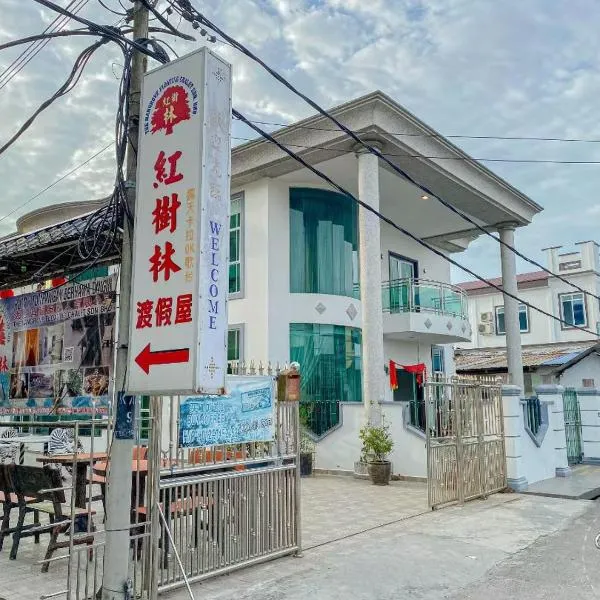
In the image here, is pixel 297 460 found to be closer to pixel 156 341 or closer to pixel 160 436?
pixel 160 436

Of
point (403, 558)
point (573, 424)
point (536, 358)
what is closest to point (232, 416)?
point (403, 558)

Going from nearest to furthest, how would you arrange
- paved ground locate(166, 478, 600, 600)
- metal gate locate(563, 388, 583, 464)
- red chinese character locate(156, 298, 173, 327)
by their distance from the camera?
red chinese character locate(156, 298, 173, 327)
paved ground locate(166, 478, 600, 600)
metal gate locate(563, 388, 583, 464)

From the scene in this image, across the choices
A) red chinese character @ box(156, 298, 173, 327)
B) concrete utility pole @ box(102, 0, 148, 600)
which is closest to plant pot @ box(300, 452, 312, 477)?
concrete utility pole @ box(102, 0, 148, 600)

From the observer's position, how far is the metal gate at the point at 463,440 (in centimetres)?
902

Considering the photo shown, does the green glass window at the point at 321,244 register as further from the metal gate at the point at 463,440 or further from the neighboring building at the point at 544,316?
the neighboring building at the point at 544,316

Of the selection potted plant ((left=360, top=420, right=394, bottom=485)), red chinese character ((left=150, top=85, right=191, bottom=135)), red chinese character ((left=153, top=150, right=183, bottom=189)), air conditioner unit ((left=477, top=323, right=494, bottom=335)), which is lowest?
potted plant ((left=360, top=420, right=394, bottom=485))

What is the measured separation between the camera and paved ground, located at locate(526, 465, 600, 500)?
9977 millimetres

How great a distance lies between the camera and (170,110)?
4477 mm

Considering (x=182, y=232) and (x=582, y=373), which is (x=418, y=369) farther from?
(x=182, y=232)

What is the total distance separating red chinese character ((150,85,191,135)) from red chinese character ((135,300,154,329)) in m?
1.28

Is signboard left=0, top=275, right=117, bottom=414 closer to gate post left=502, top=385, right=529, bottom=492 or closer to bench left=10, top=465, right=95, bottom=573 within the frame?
bench left=10, top=465, right=95, bottom=573

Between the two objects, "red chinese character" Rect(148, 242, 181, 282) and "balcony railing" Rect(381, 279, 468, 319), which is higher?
"balcony railing" Rect(381, 279, 468, 319)

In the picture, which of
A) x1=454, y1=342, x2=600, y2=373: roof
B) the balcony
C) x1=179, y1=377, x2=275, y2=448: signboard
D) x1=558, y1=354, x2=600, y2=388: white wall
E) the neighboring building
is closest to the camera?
x1=179, y1=377, x2=275, y2=448: signboard

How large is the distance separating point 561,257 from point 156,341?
28.9 metres
